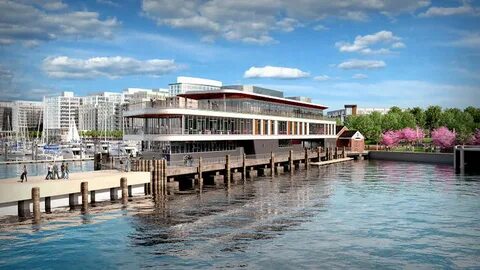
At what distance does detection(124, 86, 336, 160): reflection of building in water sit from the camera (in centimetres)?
6075

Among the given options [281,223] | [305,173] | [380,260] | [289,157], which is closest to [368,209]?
[281,223]

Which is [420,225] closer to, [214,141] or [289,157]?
[214,141]

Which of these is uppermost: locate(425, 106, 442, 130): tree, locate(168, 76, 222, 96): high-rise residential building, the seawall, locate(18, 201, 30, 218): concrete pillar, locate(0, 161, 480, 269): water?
locate(168, 76, 222, 96): high-rise residential building

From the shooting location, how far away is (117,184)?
156 ft

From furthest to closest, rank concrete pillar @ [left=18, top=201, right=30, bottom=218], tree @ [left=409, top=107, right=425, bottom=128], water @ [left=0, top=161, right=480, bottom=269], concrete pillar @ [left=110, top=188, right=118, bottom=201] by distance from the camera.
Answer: tree @ [left=409, top=107, right=425, bottom=128]
concrete pillar @ [left=110, top=188, right=118, bottom=201]
concrete pillar @ [left=18, top=201, right=30, bottom=218]
water @ [left=0, top=161, right=480, bottom=269]

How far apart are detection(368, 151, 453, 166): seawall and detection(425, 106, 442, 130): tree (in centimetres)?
6570

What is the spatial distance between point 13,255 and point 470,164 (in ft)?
282

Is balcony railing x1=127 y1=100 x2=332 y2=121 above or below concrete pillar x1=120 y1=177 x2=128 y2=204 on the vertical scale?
above

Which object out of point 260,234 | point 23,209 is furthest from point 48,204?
point 260,234

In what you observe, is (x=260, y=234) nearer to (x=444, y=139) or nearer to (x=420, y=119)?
(x=444, y=139)

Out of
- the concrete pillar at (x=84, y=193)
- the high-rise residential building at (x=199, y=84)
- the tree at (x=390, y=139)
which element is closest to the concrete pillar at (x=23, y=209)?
the concrete pillar at (x=84, y=193)

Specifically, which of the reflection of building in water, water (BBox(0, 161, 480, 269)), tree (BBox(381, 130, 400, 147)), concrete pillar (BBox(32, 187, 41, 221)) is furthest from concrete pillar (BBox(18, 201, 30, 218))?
tree (BBox(381, 130, 400, 147))

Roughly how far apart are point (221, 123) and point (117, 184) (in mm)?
26466

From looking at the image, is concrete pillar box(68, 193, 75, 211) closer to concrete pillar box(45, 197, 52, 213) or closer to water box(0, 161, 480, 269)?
concrete pillar box(45, 197, 52, 213)
